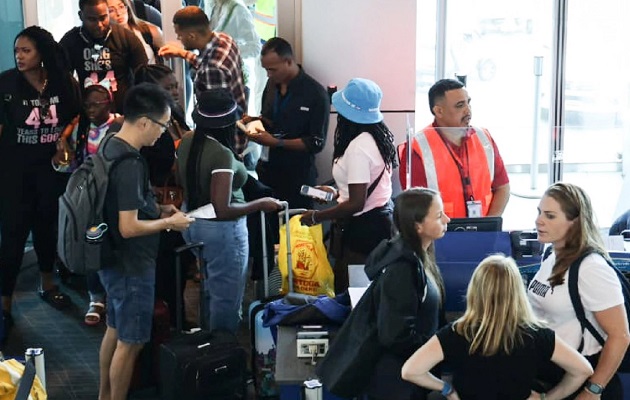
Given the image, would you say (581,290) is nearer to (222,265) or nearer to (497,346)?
(497,346)

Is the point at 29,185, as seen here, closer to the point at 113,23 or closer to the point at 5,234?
the point at 5,234

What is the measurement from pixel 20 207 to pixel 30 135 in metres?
0.42

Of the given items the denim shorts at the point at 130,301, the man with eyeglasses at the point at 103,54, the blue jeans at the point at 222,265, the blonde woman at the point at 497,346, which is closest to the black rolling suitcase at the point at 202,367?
the blue jeans at the point at 222,265

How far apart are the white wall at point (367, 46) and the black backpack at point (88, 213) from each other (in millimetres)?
2290

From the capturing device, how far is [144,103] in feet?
13.4

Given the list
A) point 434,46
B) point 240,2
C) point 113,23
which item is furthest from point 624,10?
point 113,23

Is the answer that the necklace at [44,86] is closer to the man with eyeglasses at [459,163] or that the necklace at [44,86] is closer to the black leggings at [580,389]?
the man with eyeglasses at [459,163]

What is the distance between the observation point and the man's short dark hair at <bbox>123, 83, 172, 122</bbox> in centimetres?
408

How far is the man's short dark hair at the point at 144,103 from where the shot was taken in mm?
4082

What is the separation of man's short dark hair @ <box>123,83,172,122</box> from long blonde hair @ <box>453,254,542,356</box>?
63.2 inches

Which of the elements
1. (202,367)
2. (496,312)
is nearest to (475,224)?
(496,312)

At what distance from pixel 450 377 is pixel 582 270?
22.2 inches

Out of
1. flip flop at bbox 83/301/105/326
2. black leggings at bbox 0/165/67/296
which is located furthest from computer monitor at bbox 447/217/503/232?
black leggings at bbox 0/165/67/296

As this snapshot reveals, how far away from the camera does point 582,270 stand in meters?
3.33
